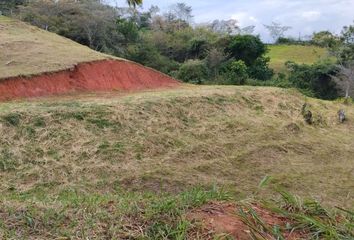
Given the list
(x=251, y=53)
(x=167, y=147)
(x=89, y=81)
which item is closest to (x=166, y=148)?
(x=167, y=147)

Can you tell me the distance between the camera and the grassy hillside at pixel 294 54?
140 feet

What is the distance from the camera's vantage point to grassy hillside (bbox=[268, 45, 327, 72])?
42806 millimetres

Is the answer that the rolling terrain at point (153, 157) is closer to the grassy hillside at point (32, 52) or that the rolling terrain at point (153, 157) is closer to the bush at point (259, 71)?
the grassy hillside at point (32, 52)

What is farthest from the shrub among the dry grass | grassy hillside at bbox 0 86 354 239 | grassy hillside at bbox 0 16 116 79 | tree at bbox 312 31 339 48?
the dry grass

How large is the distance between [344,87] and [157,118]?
68.4 feet

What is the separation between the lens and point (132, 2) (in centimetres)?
1977

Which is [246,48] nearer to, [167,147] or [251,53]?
[251,53]

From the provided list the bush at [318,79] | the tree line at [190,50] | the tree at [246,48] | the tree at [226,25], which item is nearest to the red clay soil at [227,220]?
the tree line at [190,50]

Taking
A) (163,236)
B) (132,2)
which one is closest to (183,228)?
(163,236)

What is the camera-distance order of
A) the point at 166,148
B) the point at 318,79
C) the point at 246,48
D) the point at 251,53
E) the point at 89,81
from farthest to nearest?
the point at 251,53 < the point at 246,48 < the point at 318,79 < the point at 89,81 < the point at 166,148

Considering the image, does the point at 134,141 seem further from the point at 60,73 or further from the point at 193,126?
the point at 60,73

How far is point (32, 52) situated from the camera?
15883mm

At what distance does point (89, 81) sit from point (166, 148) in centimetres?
563

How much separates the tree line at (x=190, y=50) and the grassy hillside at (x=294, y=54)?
602 centimetres
